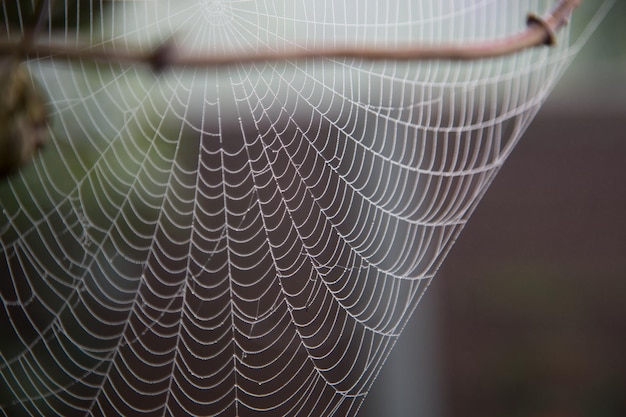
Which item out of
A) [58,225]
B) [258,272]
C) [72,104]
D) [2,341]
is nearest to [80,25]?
[72,104]

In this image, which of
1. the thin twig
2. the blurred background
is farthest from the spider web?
A: the blurred background

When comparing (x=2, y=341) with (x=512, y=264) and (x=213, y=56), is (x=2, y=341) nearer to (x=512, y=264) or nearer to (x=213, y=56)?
(x=213, y=56)

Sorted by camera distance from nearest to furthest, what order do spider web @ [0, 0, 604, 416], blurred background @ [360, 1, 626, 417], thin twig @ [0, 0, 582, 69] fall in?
thin twig @ [0, 0, 582, 69] → spider web @ [0, 0, 604, 416] → blurred background @ [360, 1, 626, 417]

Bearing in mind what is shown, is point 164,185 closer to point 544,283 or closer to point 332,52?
point 332,52

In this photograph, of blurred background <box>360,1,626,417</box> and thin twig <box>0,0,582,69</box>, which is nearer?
thin twig <box>0,0,582,69</box>

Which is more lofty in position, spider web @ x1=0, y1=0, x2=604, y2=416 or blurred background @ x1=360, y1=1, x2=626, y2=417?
spider web @ x1=0, y1=0, x2=604, y2=416

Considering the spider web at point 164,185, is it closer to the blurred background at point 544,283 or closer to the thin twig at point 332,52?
the thin twig at point 332,52

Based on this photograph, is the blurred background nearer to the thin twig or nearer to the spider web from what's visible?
the spider web

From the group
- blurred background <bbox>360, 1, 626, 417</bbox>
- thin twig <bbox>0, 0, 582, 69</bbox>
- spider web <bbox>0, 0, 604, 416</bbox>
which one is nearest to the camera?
thin twig <bbox>0, 0, 582, 69</bbox>
